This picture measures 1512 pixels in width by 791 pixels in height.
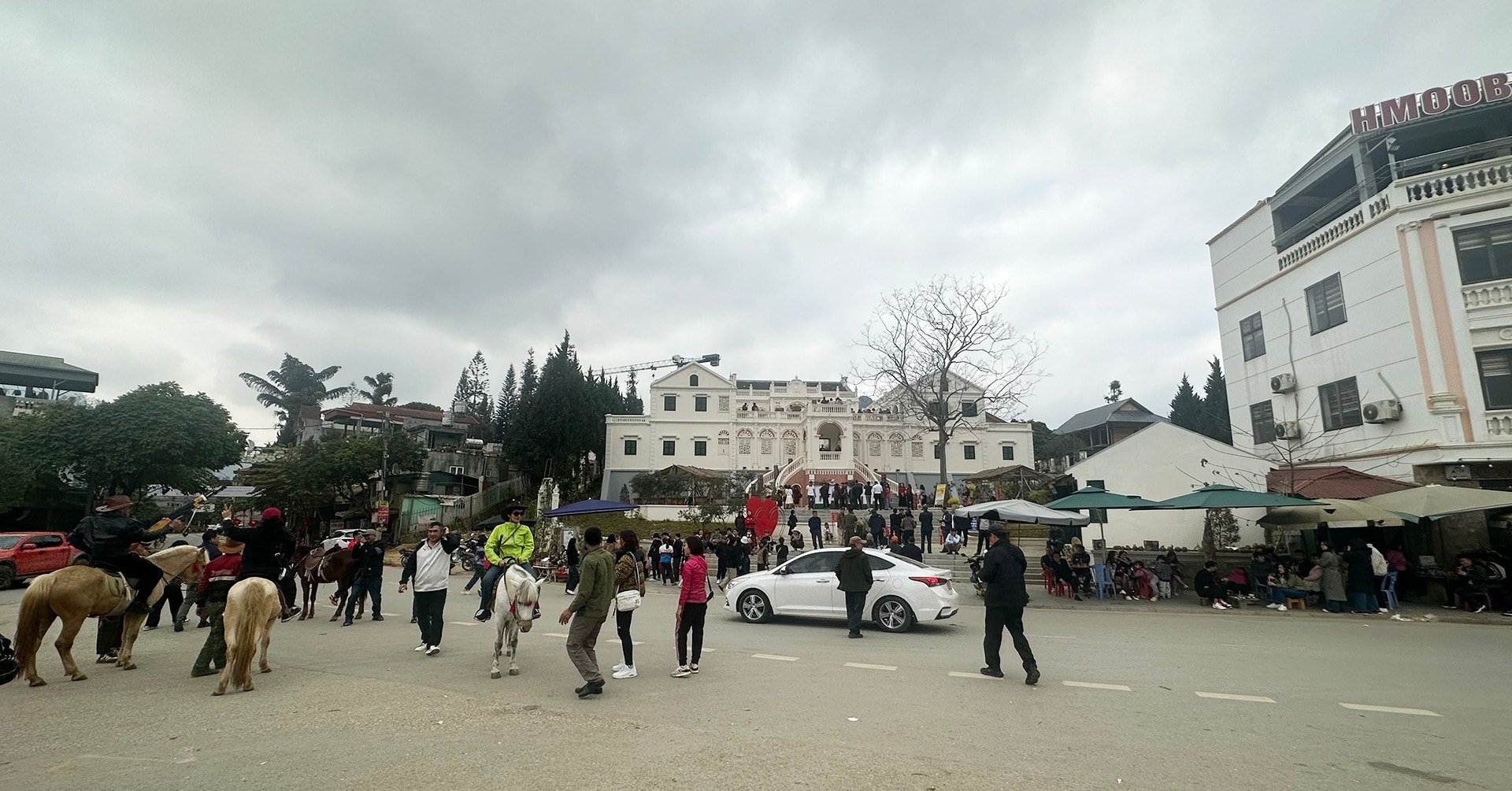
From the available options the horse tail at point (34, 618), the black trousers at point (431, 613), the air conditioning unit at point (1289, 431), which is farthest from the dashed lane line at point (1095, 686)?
the air conditioning unit at point (1289, 431)

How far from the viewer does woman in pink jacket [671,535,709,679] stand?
7.57 m

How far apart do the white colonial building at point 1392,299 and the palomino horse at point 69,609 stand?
26048 mm

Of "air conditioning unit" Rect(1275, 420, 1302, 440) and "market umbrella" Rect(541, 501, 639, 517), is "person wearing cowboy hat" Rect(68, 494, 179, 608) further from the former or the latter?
"air conditioning unit" Rect(1275, 420, 1302, 440)

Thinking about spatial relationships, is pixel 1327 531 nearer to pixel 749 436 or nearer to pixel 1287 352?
pixel 1287 352

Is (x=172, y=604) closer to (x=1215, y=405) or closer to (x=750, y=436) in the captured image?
(x=750, y=436)

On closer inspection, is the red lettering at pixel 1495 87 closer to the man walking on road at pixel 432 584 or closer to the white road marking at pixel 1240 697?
the white road marking at pixel 1240 697

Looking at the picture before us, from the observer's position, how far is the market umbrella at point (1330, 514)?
14.6m

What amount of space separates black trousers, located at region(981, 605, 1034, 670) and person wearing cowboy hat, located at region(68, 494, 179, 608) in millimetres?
9308

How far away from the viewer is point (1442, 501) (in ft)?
45.7

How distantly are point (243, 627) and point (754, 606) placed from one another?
768 cm

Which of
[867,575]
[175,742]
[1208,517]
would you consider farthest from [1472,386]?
[175,742]

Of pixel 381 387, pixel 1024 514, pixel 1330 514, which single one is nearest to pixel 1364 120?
pixel 1330 514

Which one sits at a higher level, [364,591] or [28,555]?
[28,555]

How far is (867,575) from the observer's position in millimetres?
10641
